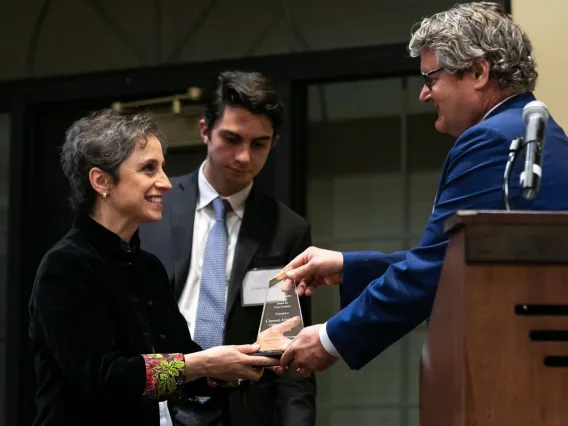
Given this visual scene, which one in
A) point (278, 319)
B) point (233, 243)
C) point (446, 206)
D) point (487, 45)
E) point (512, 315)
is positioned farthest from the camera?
point (233, 243)

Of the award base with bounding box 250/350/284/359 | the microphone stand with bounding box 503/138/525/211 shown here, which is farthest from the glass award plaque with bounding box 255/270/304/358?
the microphone stand with bounding box 503/138/525/211

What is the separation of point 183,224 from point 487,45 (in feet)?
3.61

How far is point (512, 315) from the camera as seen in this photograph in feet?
5.22

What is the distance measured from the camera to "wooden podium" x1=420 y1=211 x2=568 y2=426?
1.58 meters

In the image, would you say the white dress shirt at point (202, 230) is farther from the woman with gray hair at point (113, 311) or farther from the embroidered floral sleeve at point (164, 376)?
the embroidered floral sleeve at point (164, 376)

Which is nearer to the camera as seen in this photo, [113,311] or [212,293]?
[113,311]

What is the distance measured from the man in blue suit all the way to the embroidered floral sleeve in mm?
309

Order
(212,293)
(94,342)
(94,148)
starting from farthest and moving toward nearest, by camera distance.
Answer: (212,293) < (94,148) < (94,342)

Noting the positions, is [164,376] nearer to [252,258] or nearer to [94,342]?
[94,342]

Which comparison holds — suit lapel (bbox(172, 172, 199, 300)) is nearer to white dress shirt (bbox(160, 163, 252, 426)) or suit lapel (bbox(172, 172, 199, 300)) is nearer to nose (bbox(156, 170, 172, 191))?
white dress shirt (bbox(160, 163, 252, 426))

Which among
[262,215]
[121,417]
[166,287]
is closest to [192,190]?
[262,215]

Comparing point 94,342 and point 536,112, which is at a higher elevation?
point 536,112

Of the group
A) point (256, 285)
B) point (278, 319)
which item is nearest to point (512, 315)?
point (278, 319)

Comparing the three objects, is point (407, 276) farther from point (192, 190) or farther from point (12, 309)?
point (12, 309)
